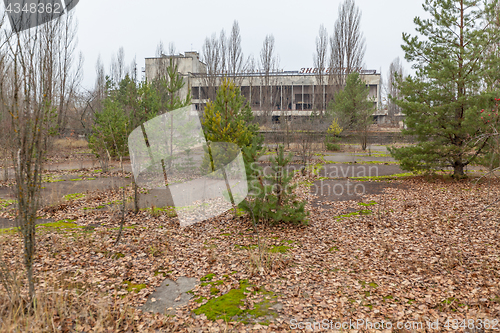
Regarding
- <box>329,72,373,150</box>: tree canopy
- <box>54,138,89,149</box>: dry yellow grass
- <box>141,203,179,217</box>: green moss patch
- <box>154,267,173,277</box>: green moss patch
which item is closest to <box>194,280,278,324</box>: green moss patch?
<box>154,267,173,277</box>: green moss patch

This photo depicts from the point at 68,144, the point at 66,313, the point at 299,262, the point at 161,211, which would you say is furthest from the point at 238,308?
the point at 68,144

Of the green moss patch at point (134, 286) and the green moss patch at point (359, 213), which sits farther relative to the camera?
the green moss patch at point (359, 213)

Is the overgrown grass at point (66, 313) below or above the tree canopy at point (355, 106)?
below

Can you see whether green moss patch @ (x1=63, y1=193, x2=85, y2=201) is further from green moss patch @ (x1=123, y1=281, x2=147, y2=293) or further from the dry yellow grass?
the dry yellow grass

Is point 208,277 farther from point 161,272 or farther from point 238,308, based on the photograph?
point 238,308

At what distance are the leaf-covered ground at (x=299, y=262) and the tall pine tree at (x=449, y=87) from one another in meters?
3.61

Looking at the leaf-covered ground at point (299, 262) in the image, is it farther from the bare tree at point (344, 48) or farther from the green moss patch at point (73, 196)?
the bare tree at point (344, 48)

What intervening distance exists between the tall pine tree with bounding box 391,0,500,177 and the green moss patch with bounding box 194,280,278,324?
10001 mm

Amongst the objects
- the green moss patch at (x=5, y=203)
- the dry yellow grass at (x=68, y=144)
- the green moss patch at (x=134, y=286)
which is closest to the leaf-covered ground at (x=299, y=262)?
the green moss patch at (x=134, y=286)

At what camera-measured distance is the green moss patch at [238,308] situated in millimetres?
4219

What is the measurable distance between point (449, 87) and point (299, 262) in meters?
10.0

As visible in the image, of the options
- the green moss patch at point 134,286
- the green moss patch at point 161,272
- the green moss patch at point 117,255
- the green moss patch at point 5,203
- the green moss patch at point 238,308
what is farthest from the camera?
the green moss patch at point 5,203

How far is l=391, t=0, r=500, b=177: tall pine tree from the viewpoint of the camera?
11.4 m

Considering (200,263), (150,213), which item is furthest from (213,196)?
(200,263)
